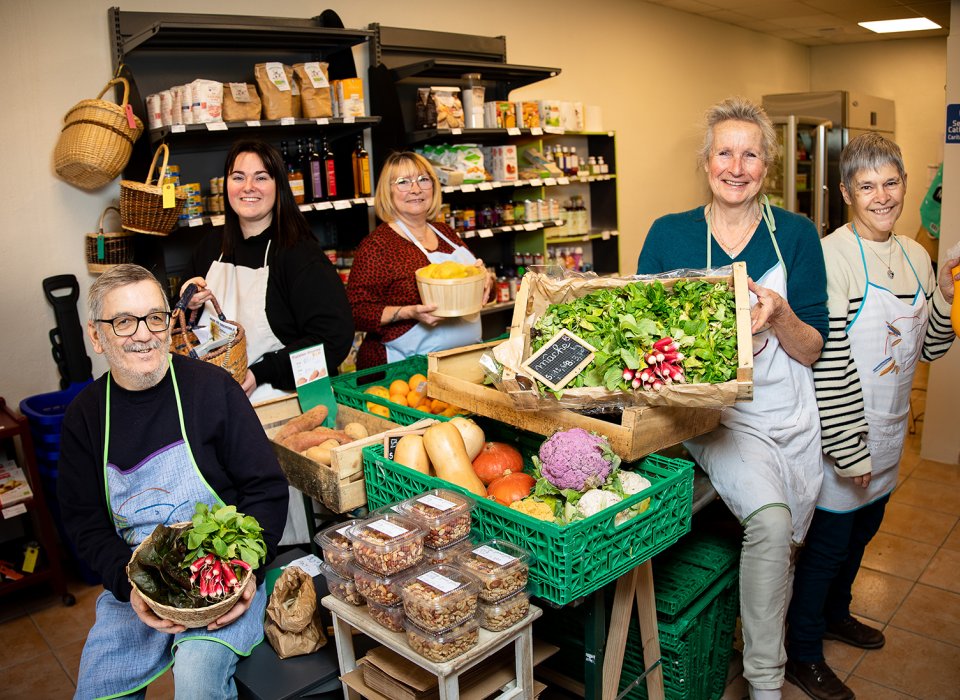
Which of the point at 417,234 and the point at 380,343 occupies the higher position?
the point at 417,234

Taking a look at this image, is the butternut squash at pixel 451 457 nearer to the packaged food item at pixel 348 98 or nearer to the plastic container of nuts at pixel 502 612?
the plastic container of nuts at pixel 502 612

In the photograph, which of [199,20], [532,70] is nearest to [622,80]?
[532,70]

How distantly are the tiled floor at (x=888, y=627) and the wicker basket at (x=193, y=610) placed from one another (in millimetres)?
1259

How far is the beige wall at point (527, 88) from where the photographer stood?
13.1ft

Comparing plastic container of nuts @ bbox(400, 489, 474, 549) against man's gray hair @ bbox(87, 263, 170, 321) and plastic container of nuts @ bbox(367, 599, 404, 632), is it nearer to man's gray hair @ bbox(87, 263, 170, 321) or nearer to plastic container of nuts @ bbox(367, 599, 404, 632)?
plastic container of nuts @ bbox(367, 599, 404, 632)

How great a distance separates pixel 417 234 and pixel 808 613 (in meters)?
2.20

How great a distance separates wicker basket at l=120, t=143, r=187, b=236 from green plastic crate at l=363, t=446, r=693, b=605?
2185mm

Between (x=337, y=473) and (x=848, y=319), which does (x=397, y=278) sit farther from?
(x=848, y=319)

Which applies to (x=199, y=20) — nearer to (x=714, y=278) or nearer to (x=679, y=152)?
(x=714, y=278)

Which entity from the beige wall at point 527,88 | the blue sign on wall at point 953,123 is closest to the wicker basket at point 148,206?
the beige wall at point 527,88

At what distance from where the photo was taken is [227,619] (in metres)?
2.01

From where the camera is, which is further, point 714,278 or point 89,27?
point 89,27

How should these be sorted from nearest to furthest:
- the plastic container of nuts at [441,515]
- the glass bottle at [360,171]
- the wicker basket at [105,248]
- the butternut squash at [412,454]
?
1. the plastic container of nuts at [441,515]
2. the butternut squash at [412,454]
3. the wicker basket at [105,248]
4. the glass bottle at [360,171]

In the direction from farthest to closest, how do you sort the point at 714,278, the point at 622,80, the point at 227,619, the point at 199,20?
the point at 622,80 < the point at 199,20 < the point at 714,278 < the point at 227,619
